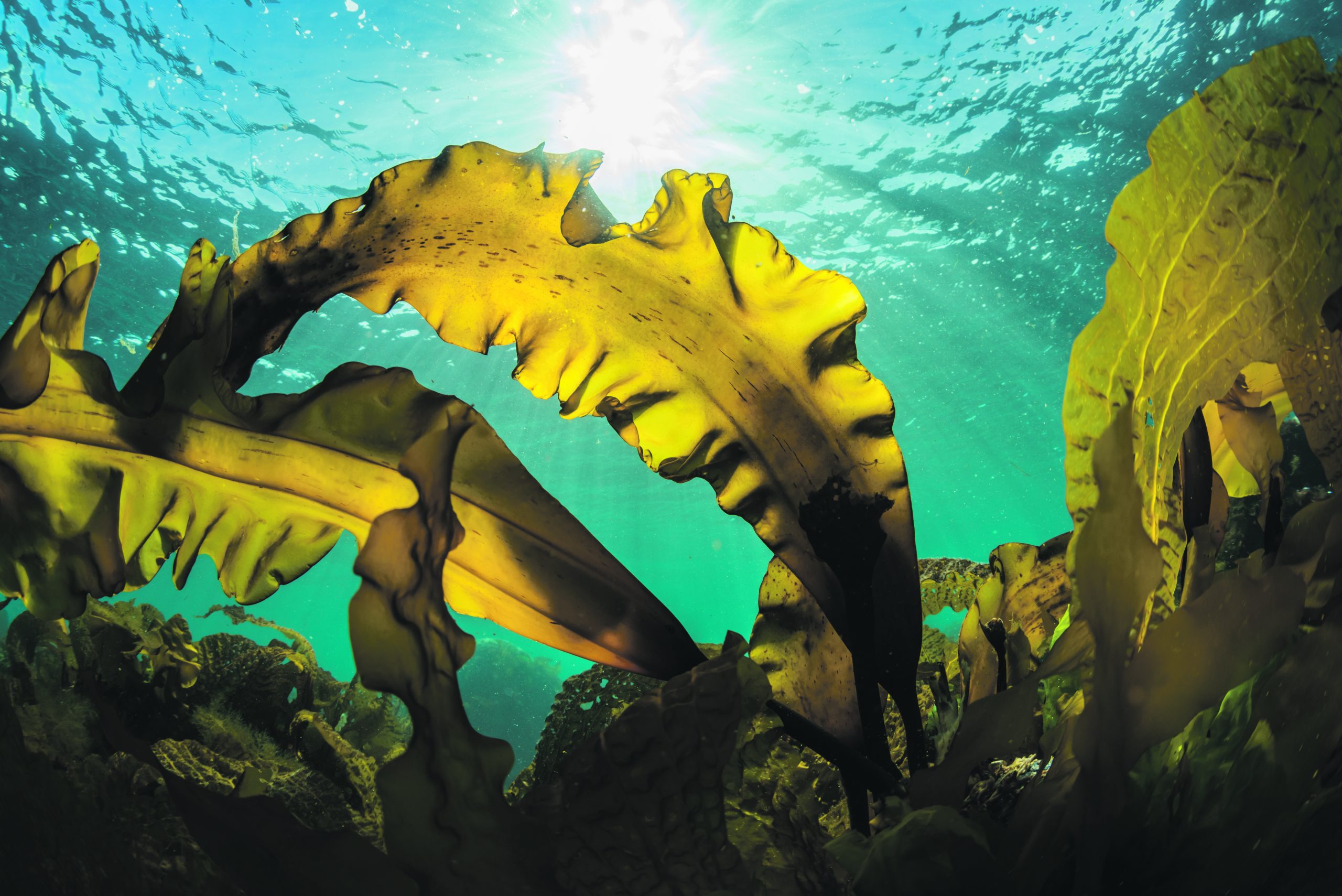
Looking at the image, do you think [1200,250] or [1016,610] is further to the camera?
[1016,610]

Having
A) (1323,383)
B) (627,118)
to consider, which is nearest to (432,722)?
(1323,383)

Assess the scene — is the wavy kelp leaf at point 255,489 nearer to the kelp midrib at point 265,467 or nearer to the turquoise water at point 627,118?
the kelp midrib at point 265,467

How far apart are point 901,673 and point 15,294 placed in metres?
16.7

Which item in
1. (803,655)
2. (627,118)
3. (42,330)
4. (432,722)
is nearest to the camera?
(432,722)

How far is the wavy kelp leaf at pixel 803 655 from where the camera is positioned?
521 mm

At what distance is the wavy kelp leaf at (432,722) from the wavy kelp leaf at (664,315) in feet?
0.72

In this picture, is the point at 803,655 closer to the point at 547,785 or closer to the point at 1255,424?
the point at 547,785

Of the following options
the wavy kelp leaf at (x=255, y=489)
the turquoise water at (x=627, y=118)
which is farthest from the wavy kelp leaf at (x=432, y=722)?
the turquoise water at (x=627, y=118)

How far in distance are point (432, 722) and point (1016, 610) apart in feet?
1.88

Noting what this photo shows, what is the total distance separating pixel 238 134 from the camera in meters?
9.57

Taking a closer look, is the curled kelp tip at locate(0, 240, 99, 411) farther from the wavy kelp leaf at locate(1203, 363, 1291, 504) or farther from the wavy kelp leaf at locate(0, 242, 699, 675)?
the wavy kelp leaf at locate(1203, 363, 1291, 504)

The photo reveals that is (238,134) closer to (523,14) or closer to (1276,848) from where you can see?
(523,14)

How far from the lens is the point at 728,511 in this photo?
523 mm

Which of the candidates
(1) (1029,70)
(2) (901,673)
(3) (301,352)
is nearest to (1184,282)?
(2) (901,673)
